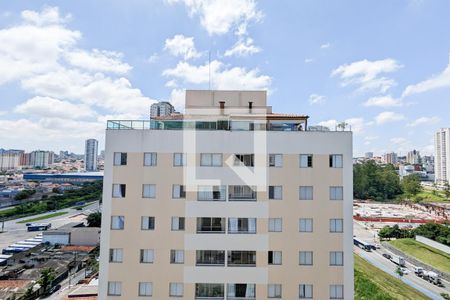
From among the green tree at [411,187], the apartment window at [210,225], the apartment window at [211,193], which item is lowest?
the green tree at [411,187]

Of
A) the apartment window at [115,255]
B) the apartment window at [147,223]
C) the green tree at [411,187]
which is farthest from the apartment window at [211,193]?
the green tree at [411,187]

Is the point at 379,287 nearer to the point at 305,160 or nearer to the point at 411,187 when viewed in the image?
the point at 305,160

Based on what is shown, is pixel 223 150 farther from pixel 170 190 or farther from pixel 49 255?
pixel 49 255

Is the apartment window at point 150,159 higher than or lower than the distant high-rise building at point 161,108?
lower

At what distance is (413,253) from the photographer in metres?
55.0

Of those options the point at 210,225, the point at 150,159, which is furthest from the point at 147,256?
the point at 150,159

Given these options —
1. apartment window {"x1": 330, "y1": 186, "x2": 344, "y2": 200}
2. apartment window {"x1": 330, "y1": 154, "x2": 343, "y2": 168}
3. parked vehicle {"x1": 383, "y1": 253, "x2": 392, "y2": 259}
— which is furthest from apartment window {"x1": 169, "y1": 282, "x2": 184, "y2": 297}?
parked vehicle {"x1": 383, "y1": 253, "x2": 392, "y2": 259}

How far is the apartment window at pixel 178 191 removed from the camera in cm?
1565

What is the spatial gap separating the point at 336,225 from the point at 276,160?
174 inches

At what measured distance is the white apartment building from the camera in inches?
600

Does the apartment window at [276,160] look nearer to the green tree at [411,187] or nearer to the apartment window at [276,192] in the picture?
the apartment window at [276,192]

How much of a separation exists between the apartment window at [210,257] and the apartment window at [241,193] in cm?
281

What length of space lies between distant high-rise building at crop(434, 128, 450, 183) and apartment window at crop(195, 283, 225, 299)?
16363 centimetres

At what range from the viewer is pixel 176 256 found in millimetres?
15359
